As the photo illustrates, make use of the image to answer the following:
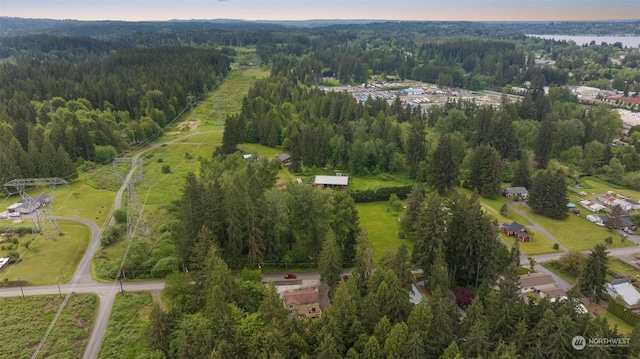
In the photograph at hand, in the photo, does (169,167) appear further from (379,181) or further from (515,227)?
(515,227)

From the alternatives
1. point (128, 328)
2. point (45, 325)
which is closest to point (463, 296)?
point (128, 328)

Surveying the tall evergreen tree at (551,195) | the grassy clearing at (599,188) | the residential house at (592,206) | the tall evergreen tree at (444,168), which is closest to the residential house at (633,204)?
the grassy clearing at (599,188)

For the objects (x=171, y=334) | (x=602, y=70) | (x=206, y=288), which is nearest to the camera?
(x=171, y=334)

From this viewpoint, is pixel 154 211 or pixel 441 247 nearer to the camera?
pixel 441 247

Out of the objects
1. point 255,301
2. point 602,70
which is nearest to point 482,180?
point 255,301

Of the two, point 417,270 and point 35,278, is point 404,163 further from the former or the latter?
point 35,278

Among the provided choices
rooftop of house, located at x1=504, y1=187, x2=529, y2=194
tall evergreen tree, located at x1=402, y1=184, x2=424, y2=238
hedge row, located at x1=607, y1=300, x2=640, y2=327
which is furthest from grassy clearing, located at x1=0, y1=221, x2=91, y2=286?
rooftop of house, located at x1=504, y1=187, x2=529, y2=194
